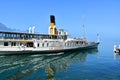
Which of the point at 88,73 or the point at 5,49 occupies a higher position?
the point at 5,49

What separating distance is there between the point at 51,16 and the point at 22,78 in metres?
38.7

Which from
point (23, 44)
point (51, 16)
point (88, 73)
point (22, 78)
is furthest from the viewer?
point (51, 16)

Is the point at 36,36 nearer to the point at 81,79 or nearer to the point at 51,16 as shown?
the point at 51,16

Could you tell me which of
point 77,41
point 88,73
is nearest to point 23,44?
point 77,41

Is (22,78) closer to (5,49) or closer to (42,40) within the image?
(5,49)

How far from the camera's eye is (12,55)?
174ft

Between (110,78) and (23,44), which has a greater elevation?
(23,44)

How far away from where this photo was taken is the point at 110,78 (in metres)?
30.9

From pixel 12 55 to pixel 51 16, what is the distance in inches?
734

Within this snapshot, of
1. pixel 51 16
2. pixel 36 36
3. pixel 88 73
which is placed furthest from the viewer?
pixel 51 16

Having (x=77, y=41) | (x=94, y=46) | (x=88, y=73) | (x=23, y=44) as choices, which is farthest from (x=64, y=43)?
(x=88, y=73)

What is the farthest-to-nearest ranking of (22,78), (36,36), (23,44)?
1. (36,36)
2. (23,44)
3. (22,78)

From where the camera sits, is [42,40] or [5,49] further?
[42,40]

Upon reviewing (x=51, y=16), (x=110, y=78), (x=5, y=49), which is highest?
(x=51, y=16)
